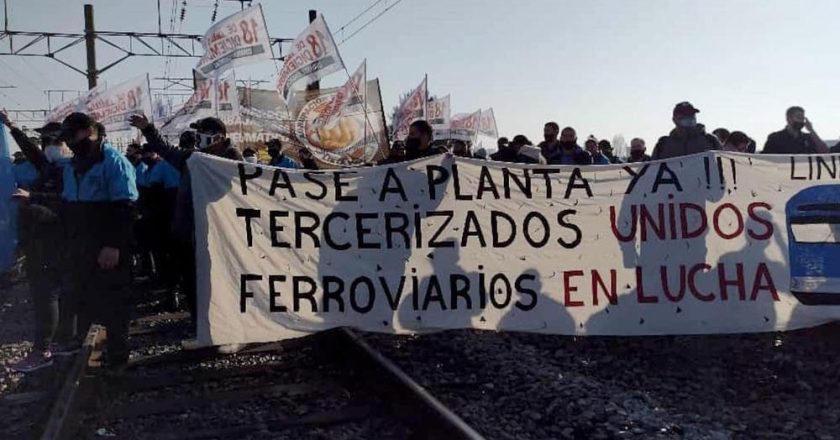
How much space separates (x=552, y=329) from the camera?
18.6 ft

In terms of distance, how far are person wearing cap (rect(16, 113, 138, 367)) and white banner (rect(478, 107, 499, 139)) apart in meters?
28.1

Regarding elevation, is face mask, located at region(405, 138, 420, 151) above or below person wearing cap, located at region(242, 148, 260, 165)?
below

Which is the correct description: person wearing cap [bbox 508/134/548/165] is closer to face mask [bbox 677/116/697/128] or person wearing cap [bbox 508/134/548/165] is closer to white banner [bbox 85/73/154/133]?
face mask [bbox 677/116/697/128]

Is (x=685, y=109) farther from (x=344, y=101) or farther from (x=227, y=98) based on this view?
(x=227, y=98)

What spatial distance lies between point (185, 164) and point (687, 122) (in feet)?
13.6

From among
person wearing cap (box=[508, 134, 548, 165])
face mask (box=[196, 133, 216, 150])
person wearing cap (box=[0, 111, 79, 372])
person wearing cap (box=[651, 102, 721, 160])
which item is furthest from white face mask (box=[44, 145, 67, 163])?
person wearing cap (box=[651, 102, 721, 160])

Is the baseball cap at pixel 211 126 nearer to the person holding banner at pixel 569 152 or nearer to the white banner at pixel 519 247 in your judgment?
the white banner at pixel 519 247

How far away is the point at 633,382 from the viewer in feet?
16.9

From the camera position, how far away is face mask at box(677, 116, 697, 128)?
660cm

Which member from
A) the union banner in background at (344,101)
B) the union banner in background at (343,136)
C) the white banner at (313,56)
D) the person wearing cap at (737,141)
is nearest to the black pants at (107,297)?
the person wearing cap at (737,141)

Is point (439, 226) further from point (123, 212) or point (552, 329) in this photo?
point (123, 212)

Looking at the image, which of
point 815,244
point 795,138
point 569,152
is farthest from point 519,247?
point 795,138

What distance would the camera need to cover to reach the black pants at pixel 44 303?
5.90 metres

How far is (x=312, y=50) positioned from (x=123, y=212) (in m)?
8.63
